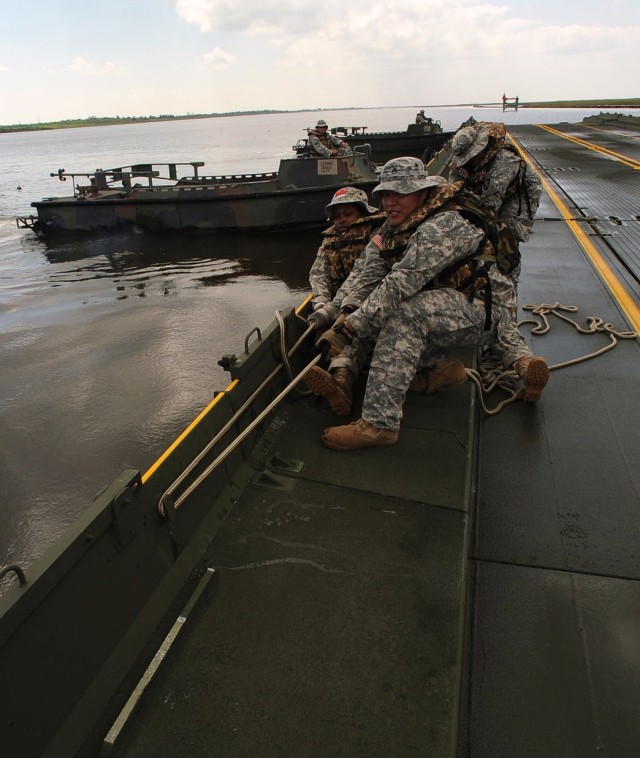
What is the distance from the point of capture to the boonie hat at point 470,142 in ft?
14.4

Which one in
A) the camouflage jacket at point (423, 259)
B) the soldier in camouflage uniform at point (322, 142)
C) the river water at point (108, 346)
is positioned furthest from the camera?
the soldier in camouflage uniform at point (322, 142)

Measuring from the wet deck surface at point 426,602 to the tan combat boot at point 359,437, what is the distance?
60 millimetres

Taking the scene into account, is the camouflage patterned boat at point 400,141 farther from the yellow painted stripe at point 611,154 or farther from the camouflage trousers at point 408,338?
the camouflage trousers at point 408,338

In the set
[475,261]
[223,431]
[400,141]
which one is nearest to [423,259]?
[475,261]

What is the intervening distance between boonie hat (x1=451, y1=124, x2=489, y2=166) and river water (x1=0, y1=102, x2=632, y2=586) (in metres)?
3.76

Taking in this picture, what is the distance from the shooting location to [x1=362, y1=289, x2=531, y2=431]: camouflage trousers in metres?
2.98

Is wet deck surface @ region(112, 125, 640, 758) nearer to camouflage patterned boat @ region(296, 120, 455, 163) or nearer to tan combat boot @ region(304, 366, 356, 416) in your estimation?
tan combat boot @ region(304, 366, 356, 416)

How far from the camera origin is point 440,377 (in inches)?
137

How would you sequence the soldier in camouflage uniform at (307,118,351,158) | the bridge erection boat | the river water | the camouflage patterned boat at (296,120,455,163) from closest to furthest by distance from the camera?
the bridge erection boat
the river water
the soldier in camouflage uniform at (307,118,351,158)
the camouflage patterned boat at (296,120,455,163)

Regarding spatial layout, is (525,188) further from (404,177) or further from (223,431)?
(223,431)

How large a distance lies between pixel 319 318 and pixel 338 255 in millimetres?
901

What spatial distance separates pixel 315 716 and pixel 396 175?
102 inches

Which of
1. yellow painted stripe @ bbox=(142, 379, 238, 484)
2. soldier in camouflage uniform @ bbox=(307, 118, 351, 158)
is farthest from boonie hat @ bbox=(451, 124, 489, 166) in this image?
soldier in camouflage uniform @ bbox=(307, 118, 351, 158)

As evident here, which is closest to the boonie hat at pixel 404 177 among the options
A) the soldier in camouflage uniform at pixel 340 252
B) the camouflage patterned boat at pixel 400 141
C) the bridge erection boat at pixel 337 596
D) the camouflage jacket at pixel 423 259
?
the camouflage jacket at pixel 423 259
